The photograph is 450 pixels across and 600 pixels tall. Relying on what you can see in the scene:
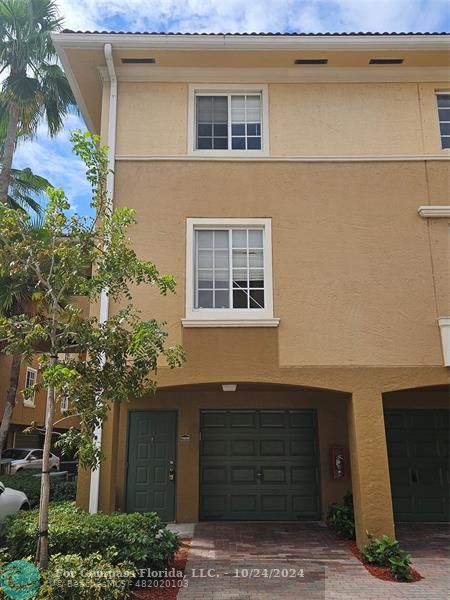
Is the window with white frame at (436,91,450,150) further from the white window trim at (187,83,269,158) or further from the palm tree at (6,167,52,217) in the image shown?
the palm tree at (6,167,52,217)

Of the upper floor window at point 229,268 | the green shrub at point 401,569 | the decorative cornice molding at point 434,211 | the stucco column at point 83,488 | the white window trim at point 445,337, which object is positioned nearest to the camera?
the green shrub at point 401,569

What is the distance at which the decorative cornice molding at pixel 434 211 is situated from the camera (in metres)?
9.80

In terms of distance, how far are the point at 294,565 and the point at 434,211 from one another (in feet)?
22.1

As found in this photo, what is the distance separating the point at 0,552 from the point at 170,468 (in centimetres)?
504

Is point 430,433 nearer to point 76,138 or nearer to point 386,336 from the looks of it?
point 386,336

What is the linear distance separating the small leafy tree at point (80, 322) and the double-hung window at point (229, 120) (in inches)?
141

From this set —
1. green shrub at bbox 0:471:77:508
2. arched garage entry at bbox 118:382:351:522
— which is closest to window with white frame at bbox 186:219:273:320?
arched garage entry at bbox 118:382:351:522

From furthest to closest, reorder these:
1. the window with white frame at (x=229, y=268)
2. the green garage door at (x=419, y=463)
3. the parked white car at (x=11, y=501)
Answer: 1. the green garage door at (x=419, y=463)
2. the parked white car at (x=11, y=501)
3. the window with white frame at (x=229, y=268)

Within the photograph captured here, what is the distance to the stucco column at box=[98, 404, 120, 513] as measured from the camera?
8617mm

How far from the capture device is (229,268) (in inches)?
382

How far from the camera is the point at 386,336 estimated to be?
30.6ft

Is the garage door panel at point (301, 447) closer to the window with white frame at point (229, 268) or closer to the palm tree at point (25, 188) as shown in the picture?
the window with white frame at point (229, 268)

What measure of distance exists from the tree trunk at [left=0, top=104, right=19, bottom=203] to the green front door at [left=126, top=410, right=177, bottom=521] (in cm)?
851

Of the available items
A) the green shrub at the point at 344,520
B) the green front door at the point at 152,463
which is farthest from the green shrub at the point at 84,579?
the green front door at the point at 152,463
